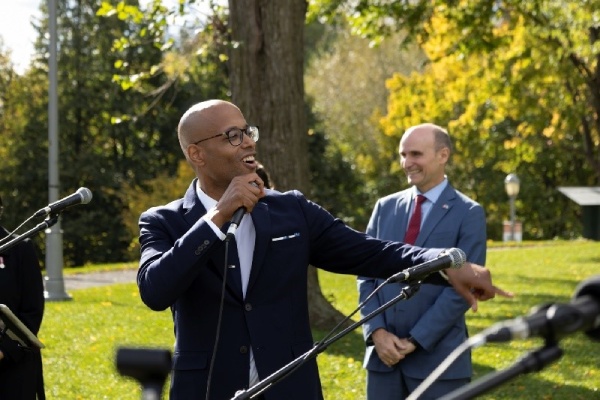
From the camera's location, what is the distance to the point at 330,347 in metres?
12.7

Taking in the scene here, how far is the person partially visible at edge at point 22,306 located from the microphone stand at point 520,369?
426 centimetres

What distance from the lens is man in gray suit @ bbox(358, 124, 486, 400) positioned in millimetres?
6070

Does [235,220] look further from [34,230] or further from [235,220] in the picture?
[34,230]

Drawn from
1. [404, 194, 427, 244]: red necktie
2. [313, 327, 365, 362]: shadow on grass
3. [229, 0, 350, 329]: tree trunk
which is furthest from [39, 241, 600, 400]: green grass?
[229, 0, 350, 329]: tree trunk

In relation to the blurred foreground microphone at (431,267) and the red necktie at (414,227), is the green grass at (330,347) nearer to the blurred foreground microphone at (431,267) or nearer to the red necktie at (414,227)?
the red necktie at (414,227)

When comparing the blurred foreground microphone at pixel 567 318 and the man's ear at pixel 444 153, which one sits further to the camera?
the man's ear at pixel 444 153

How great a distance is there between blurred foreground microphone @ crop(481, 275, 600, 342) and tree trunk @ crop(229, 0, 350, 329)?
1051cm

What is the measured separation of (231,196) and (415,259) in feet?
2.78

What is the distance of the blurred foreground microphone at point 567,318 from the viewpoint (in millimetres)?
2289

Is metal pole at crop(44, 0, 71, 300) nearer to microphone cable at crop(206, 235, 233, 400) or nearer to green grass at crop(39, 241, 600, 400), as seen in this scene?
green grass at crop(39, 241, 600, 400)

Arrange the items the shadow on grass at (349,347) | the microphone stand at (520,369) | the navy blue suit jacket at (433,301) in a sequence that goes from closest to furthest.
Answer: the microphone stand at (520,369), the navy blue suit jacket at (433,301), the shadow on grass at (349,347)

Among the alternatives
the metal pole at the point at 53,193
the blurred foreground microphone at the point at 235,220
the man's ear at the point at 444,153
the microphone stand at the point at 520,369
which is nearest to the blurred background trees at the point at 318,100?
the metal pole at the point at 53,193

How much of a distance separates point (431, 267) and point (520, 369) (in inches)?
57.8

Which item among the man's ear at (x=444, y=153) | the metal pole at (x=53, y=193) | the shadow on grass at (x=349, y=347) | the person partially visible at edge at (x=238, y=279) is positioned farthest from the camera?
the metal pole at (x=53, y=193)
